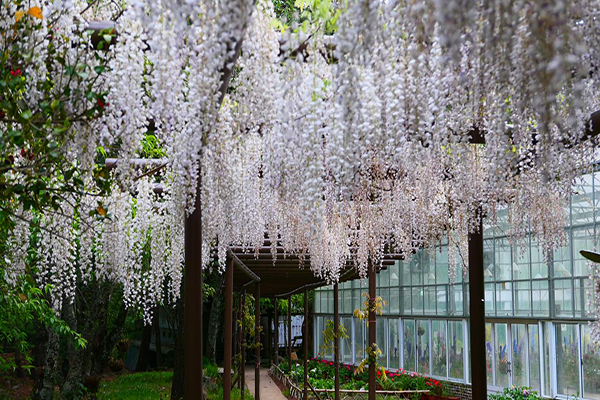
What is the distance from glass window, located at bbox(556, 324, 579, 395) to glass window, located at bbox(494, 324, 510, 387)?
130 cm

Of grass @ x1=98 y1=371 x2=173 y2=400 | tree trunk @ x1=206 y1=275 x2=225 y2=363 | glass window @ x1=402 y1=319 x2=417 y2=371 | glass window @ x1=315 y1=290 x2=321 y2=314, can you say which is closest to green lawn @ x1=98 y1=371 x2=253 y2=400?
grass @ x1=98 y1=371 x2=173 y2=400

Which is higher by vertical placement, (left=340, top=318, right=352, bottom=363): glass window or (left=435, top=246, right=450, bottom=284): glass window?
(left=435, top=246, right=450, bottom=284): glass window

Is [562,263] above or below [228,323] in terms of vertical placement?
above

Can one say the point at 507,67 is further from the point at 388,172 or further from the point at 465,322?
the point at 465,322

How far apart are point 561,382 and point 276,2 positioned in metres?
7.49

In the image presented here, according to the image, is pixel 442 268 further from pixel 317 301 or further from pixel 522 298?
pixel 317 301

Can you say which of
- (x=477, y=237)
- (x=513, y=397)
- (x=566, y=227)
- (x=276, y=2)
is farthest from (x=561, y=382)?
(x=276, y=2)

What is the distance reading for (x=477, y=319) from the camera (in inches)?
203

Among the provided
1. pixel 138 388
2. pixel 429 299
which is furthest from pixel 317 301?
pixel 138 388

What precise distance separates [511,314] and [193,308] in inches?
381

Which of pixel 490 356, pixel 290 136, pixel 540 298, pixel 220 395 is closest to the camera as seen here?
pixel 290 136

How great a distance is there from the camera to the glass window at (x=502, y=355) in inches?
482

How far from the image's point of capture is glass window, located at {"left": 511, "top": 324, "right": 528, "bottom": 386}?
11.8 metres

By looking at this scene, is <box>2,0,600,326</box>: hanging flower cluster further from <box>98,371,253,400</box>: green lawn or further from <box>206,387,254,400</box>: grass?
<box>98,371,253,400</box>: green lawn
